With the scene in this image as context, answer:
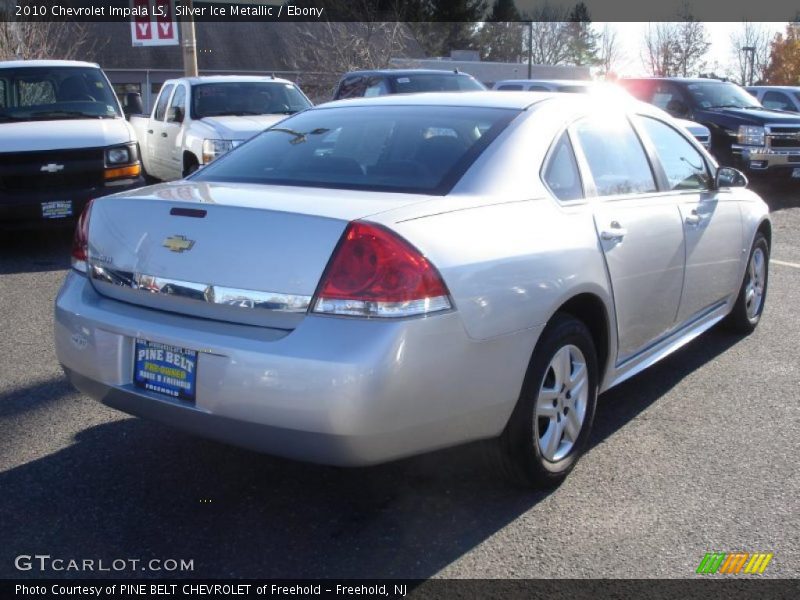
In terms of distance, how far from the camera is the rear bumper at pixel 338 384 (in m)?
3.03

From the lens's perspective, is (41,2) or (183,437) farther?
(41,2)

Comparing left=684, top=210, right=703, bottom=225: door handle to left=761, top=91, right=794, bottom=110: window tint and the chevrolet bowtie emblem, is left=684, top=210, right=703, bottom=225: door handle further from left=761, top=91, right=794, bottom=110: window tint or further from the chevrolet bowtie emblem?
left=761, top=91, right=794, bottom=110: window tint

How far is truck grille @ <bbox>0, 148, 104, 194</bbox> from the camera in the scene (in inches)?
347

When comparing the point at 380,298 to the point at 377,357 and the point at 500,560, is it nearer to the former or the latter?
the point at 377,357

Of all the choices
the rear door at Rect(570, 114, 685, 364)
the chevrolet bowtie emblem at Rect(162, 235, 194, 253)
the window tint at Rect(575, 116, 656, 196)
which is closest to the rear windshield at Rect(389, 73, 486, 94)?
the window tint at Rect(575, 116, 656, 196)

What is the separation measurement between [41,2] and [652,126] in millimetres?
27735

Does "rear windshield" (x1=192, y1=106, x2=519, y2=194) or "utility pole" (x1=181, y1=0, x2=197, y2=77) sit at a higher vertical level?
"utility pole" (x1=181, y1=0, x2=197, y2=77)

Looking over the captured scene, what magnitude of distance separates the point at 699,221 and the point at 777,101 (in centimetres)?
1687

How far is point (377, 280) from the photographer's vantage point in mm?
3105

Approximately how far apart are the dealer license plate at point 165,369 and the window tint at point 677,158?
9.58ft

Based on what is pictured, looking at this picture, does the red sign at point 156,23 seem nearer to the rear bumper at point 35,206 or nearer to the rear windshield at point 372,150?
the rear bumper at point 35,206

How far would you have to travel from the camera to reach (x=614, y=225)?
13.7 ft

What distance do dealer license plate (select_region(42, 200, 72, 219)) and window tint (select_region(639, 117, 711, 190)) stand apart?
6.06m

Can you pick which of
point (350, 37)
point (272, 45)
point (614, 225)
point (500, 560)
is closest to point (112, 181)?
point (614, 225)
